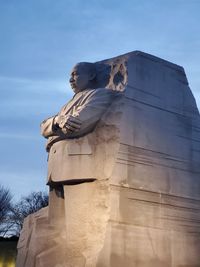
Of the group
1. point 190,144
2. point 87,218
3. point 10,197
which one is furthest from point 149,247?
point 10,197

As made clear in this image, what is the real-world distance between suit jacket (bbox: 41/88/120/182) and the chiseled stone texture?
0.02 meters

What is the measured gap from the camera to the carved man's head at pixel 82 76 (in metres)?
7.88

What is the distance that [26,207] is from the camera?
4603 centimetres

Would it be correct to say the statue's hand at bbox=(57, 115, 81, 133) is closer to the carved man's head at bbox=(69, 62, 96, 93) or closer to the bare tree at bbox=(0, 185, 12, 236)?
the carved man's head at bbox=(69, 62, 96, 93)

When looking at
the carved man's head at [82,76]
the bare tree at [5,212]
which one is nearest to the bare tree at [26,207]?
the bare tree at [5,212]

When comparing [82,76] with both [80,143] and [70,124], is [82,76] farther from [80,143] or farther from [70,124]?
[80,143]

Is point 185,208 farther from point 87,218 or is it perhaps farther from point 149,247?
point 87,218

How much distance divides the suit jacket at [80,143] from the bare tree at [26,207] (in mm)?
35962

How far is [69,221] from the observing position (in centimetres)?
696

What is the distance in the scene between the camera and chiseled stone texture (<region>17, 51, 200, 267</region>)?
21.9 ft

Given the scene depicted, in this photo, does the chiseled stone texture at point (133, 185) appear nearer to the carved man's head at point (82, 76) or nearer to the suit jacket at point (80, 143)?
the suit jacket at point (80, 143)

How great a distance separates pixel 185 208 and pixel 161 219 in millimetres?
589

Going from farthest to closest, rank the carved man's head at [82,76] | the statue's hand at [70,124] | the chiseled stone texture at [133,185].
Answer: the carved man's head at [82,76] < the statue's hand at [70,124] < the chiseled stone texture at [133,185]

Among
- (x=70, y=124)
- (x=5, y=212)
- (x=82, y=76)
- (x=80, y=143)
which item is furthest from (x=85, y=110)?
(x=5, y=212)
